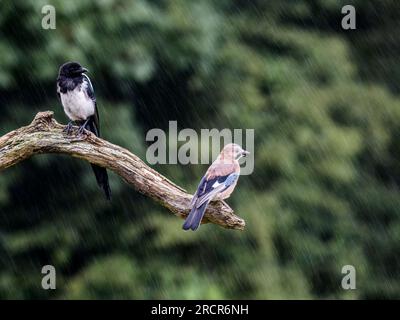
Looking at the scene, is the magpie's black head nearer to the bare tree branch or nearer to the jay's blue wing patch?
the bare tree branch

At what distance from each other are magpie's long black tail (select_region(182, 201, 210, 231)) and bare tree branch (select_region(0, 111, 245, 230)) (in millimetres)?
79

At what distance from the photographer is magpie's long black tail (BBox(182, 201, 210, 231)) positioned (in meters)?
4.89

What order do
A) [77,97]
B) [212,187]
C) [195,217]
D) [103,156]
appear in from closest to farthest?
[195,217]
[212,187]
[103,156]
[77,97]

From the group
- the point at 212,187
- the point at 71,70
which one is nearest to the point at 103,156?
the point at 212,187

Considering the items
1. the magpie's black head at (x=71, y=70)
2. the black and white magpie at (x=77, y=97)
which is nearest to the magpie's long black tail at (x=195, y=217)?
the black and white magpie at (x=77, y=97)

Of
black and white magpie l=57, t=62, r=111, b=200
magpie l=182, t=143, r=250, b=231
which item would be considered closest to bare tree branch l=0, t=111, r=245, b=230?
magpie l=182, t=143, r=250, b=231

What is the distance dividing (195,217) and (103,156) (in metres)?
0.71

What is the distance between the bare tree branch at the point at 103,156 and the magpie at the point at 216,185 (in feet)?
0.24

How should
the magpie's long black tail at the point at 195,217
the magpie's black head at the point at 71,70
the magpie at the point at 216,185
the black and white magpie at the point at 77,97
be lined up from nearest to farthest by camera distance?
the magpie's long black tail at the point at 195,217, the magpie at the point at 216,185, the black and white magpie at the point at 77,97, the magpie's black head at the point at 71,70

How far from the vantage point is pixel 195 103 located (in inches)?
402

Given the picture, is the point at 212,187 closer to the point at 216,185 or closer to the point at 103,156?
the point at 216,185

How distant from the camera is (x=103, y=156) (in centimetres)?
538

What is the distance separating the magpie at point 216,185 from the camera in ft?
16.5

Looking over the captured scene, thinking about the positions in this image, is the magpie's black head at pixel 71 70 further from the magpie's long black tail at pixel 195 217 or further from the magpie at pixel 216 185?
the magpie's long black tail at pixel 195 217
